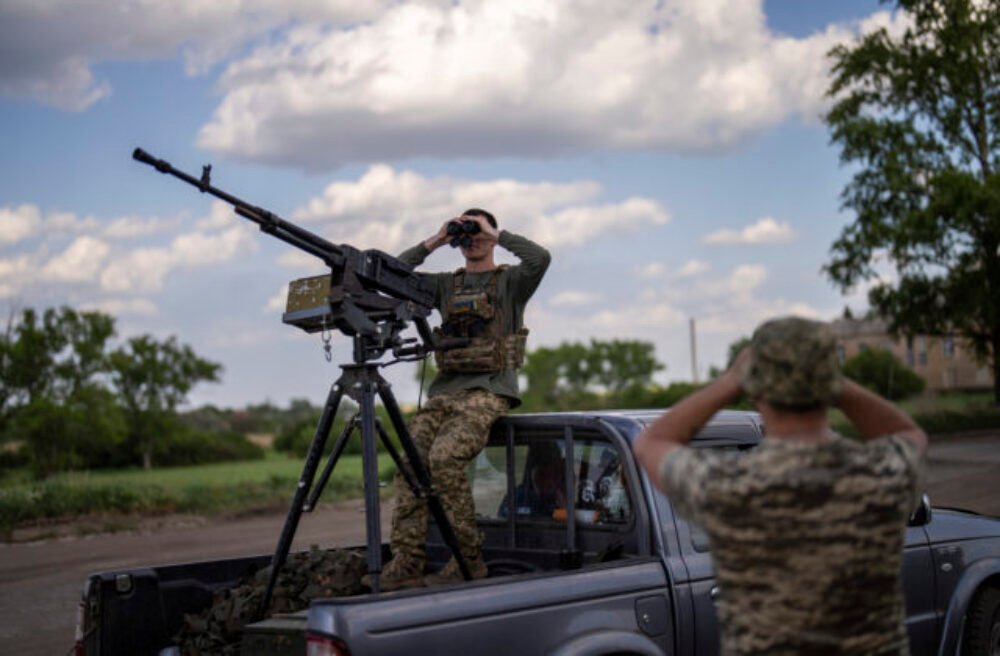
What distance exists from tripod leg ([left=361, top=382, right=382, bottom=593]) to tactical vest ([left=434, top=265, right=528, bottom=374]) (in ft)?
3.03

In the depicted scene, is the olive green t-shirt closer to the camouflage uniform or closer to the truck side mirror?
the truck side mirror

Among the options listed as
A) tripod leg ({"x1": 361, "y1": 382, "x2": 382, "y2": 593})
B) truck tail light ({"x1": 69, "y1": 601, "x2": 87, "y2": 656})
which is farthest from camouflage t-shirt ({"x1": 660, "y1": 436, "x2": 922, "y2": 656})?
truck tail light ({"x1": 69, "y1": 601, "x2": 87, "y2": 656})

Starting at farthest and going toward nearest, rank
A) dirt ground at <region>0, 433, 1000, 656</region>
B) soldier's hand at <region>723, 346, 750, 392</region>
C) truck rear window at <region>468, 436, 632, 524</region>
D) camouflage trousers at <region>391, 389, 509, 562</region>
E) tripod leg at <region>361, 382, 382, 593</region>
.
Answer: dirt ground at <region>0, 433, 1000, 656</region> < camouflage trousers at <region>391, 389, 509, 562</region> < truck rear window at <region>468, 436, 632, 524</region> < tripod leg at <region>361, 382, 382, 593</region> < soldier's hand at <region>723, 346, 750, 392</region>

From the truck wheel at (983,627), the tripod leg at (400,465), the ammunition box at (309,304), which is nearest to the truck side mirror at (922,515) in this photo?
the truck wheel at (983,627)

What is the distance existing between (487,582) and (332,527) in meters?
14.8

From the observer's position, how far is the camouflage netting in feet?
16.9

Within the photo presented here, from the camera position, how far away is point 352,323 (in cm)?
523

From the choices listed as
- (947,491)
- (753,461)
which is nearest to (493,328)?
(753,461)

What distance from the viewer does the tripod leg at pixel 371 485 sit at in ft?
15.7

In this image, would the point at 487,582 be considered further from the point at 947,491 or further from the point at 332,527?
the point at 947,491

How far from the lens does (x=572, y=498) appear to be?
5484 mm

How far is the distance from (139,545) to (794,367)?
54.7 feet

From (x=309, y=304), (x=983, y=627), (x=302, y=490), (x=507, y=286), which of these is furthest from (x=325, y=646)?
(x=983, y=627)

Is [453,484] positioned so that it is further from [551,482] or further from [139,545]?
[139,545]
